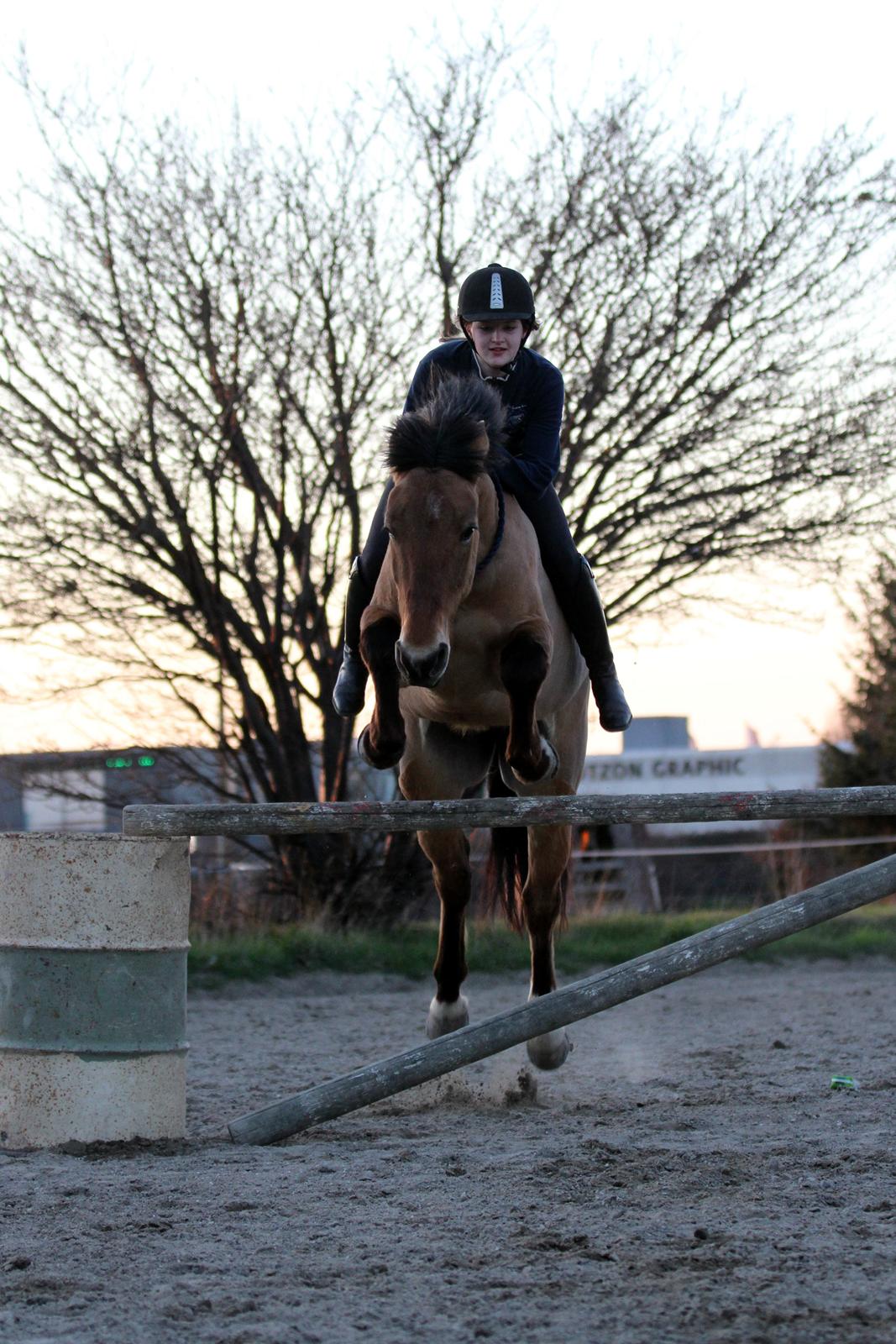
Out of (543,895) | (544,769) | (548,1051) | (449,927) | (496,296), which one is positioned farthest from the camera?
(543,895)

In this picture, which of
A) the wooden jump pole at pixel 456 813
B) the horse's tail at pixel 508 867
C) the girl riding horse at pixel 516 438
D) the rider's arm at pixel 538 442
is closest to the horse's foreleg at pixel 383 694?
the girl riding horse at pixel 516 438

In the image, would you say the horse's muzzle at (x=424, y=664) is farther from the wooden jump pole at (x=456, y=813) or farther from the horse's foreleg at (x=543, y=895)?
the horse's foreleg at (x=543, y=895)

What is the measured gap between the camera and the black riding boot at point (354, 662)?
4738 millimetres

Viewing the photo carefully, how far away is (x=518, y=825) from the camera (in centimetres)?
366

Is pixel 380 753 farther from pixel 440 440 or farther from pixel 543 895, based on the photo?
pixel 543 895

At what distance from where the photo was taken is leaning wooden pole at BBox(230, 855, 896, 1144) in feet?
12.1

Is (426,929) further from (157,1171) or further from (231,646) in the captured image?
(157,1171)

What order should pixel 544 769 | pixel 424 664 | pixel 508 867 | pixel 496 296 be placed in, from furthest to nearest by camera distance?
1. pixel 508 867
2. pixel 496 296
3. pixel 544 769
4. pixel 424 664

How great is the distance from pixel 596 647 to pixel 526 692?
35.5 inches

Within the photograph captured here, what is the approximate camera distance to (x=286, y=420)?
29.9ft

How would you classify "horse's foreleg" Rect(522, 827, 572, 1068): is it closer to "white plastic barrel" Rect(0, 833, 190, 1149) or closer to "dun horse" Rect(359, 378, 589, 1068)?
"dun horse" Rect(359, 378, 589, 1068)

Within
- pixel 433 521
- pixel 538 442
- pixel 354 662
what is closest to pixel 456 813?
pixel 433 521

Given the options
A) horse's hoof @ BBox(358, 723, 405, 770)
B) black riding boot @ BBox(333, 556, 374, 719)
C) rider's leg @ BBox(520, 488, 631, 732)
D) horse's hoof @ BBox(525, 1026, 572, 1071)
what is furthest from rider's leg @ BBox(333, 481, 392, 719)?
horse's hoof @ BBox(525, 1026, 572, 1071)

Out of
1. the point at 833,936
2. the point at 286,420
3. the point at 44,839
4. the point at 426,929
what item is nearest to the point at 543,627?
the point at 44,839
